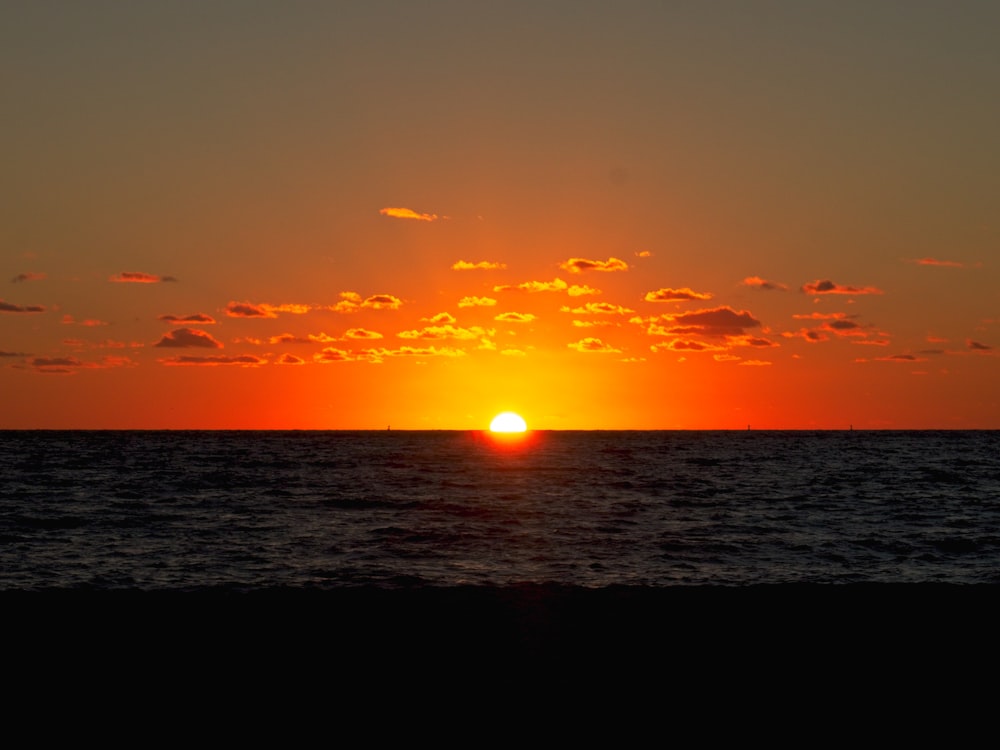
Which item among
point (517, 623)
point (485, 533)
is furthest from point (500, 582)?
point (485, 533)

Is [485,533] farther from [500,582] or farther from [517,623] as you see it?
[517,623]

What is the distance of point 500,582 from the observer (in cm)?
2605

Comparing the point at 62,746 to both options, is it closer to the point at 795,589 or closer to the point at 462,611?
the point at 462,611

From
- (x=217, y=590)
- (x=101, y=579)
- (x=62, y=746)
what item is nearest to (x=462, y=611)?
(x=217, y=590)

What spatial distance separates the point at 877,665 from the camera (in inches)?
539

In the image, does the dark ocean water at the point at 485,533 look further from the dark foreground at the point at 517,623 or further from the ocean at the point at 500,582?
the dark foreground at the point at 517,623

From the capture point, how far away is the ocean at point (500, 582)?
1401 cm

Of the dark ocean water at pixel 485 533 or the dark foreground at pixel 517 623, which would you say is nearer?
the dark foreground at pixel 517 623

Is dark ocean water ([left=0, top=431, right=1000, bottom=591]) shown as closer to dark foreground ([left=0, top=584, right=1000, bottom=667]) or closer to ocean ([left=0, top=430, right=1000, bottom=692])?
ocean ([left=0, top=430, right=1000, bottom=692])

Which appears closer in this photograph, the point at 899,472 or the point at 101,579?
the point at 101,579

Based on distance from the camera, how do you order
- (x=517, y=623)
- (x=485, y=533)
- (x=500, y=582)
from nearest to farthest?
1. (x=517, y=623)
2. (x=500, y=582)
3. (x=485, y=533)

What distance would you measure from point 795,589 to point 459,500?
3843 centimetres

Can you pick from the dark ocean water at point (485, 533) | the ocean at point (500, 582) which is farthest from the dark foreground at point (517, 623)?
the dark ocean water at point (485, 533)

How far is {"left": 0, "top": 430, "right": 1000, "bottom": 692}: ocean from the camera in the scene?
14008mm
